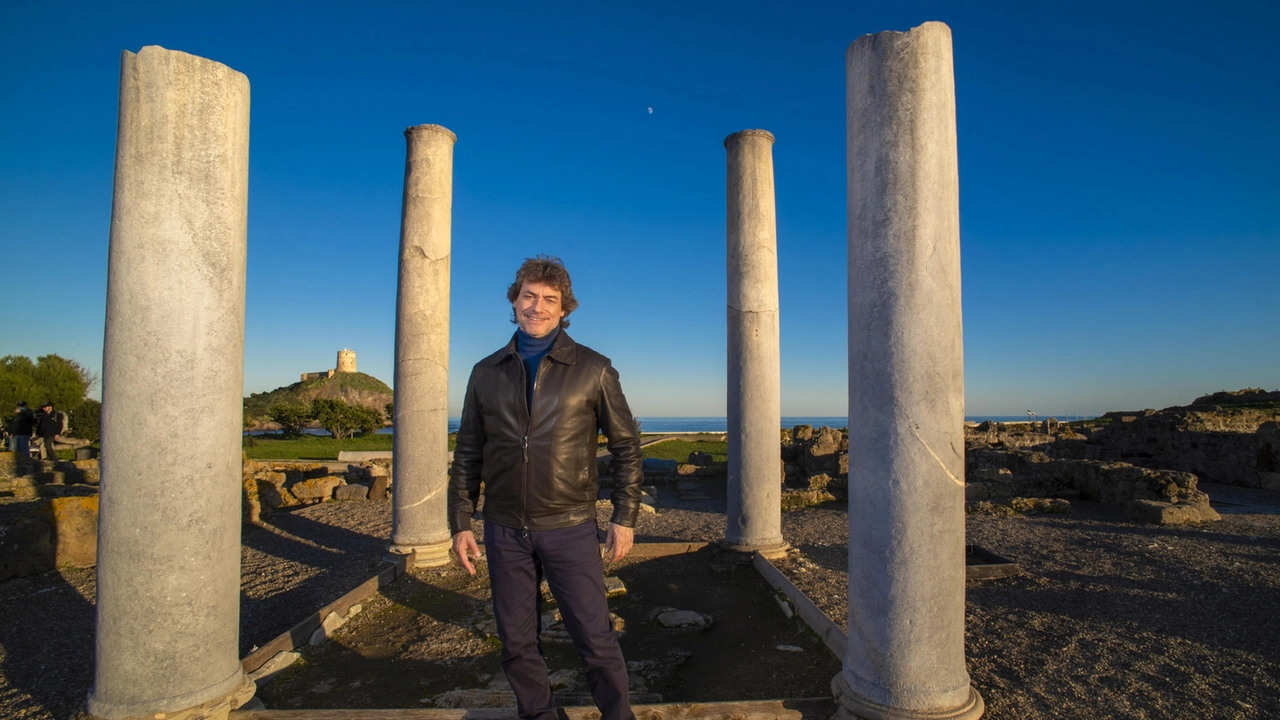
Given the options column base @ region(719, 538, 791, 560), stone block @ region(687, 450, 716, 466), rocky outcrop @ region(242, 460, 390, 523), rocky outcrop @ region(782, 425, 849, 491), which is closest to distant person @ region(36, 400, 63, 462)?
rocky outcrop @ region(242, 460, 390, 523)

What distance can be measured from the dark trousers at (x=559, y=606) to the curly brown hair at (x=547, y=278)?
1.03m

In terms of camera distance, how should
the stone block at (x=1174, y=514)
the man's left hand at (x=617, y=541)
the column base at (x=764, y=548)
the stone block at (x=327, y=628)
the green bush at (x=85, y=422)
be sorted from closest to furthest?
the man's left hand at (x=617, y=541) → the stone block at (x=327, y=628) → the column base at (x=764, y=548) → the stone block at (x=1174, y=514) → the green bush at (x=85, y=422)

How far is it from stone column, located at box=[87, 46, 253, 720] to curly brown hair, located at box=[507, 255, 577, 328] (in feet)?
5.01

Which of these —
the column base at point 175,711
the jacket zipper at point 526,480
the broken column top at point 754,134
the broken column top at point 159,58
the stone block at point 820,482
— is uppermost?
the broken column top at point 754,134

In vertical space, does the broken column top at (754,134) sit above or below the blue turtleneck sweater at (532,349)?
above

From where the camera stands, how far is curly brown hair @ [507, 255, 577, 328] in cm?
317

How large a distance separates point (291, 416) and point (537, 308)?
36066 millimetres

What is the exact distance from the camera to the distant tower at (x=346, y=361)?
8225cm

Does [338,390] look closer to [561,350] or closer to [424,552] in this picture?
[424,552]

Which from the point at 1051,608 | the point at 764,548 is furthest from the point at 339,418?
the point at 1051,608

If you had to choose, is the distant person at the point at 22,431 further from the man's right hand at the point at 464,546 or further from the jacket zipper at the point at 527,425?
the jacket zipper at the point at 527,425

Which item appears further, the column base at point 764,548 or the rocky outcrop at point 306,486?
the rocky outcrop at point 306,486

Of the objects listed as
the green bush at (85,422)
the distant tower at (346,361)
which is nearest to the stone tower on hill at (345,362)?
the distant tower at (346,361)

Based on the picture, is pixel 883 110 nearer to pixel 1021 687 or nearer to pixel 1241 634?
pixel 1021 687
